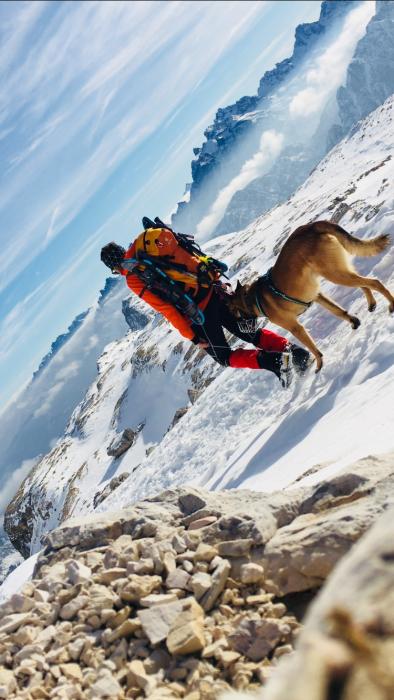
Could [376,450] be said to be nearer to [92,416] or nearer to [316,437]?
[316,437]

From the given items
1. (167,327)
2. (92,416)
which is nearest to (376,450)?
(167,327)

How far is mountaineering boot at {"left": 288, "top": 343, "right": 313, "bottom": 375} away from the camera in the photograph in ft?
34.9

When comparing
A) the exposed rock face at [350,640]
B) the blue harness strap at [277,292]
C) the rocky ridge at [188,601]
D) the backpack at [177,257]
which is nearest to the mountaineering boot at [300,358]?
the blue harness strap at [277,292]

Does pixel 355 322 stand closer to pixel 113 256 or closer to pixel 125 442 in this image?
pixel 113 256

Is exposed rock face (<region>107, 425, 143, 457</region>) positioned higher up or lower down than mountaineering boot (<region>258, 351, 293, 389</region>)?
lower down

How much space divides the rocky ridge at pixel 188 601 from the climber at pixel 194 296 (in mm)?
5539

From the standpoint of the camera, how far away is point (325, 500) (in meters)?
4.71

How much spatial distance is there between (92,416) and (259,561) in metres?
68.0

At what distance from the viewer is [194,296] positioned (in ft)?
34.8

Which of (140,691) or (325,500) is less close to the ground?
(140,691)

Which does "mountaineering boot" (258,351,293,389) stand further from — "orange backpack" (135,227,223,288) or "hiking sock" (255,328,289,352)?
"orange backpack" (135,227,223,288)

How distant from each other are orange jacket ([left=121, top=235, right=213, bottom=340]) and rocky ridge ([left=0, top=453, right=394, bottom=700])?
227 inches

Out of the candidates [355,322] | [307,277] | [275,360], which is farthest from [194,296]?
[355,322]

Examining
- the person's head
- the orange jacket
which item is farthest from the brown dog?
the person's head
